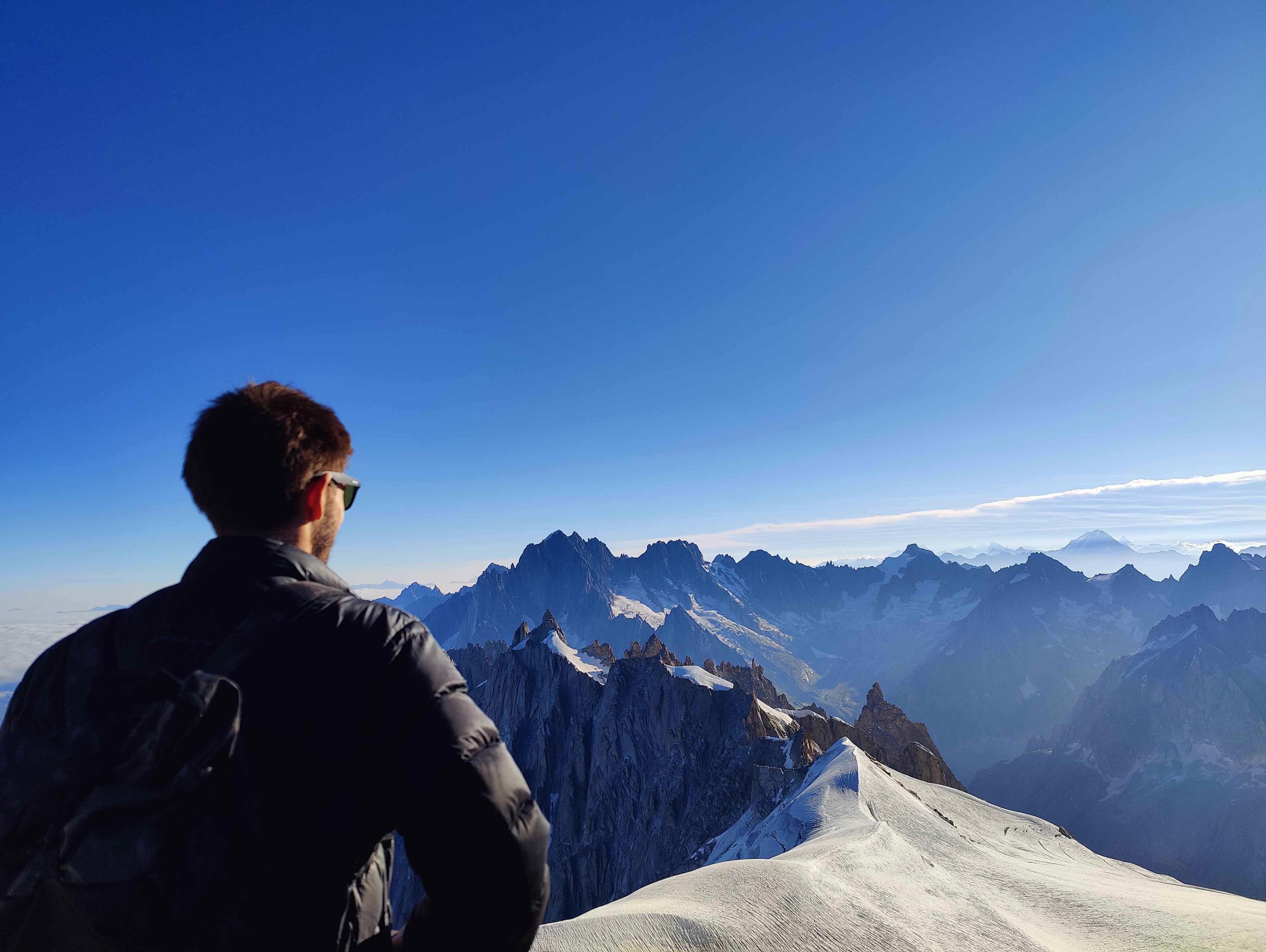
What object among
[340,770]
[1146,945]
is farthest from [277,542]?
[1146,945]

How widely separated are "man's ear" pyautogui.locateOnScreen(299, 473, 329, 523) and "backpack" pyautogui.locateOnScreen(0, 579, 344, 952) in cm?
91

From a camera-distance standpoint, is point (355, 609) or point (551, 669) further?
point (551, 669)

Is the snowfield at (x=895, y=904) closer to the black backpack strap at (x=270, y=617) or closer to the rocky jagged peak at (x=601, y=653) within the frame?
the black backpack strap at (x=270, y=617)

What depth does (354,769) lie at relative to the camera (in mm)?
2262

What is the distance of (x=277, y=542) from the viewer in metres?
2.61

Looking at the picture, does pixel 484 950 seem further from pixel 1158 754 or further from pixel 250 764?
pixel 1158 754

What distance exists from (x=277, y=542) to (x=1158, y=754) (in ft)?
809

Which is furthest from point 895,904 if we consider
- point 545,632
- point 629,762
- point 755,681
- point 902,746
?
point 545,632

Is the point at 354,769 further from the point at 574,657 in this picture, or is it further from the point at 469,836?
the point at 574,657

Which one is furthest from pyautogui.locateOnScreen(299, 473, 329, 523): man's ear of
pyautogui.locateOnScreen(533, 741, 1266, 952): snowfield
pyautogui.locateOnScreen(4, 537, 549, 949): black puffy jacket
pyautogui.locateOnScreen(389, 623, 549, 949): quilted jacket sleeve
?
pyautogui.locateOnScreen(533, 741, 1266, 952): snowfield

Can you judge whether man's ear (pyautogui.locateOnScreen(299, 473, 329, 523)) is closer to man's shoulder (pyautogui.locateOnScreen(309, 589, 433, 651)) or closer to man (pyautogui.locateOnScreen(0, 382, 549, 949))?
man (pyautogui.locateOnScreen(0, 382, 549, 949))

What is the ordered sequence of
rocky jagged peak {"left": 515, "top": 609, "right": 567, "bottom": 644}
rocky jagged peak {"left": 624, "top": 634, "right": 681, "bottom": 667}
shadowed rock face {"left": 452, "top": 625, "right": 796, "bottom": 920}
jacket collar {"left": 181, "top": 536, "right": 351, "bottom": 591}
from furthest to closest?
rocky jagged peak {"left": 515, "top": 609, "right": 567, "bottom": 644}, rocky jagged peak {"left": 624, "top": 634, "right": 681, "bottom": 667}, shadowed rock face {"left": 452, "top": 625, "right": 796, "bottom": 920}, jacket collar {"left": 181, "top": 536, "right": 351, "bottom": 591}

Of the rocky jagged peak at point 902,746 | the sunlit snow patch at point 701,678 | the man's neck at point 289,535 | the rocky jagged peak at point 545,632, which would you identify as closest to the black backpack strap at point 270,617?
the man's neck at point 289,535

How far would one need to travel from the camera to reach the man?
2.07 metres
